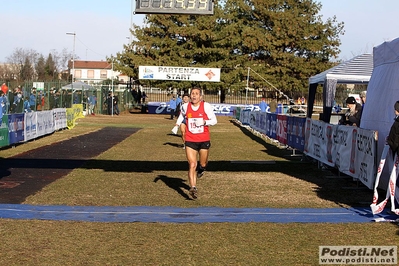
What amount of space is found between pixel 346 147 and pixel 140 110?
50.1m

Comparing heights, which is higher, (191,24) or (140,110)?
(191,24)

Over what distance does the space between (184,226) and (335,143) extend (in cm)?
666

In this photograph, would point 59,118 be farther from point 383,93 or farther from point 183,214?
point 183,214

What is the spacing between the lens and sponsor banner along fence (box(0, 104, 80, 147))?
2112cm

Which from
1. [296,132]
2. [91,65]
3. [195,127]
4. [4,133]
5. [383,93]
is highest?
[91,65]

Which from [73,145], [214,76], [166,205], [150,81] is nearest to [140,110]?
[150,81]

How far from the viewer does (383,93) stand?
12664mm

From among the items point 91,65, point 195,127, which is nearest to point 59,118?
point 195,127

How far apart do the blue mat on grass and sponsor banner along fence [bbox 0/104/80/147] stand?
1112 centimetres

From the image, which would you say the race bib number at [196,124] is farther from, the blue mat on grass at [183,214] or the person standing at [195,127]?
the blue mat on grass at [183,214]

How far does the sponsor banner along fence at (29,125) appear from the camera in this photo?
2112cm

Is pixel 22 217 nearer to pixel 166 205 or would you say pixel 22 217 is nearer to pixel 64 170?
pixel 166 205

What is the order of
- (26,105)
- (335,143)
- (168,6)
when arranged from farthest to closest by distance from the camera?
1. (26,105)
2. (335,143)
3. (168,6)

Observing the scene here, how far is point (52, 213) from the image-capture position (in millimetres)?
9797
